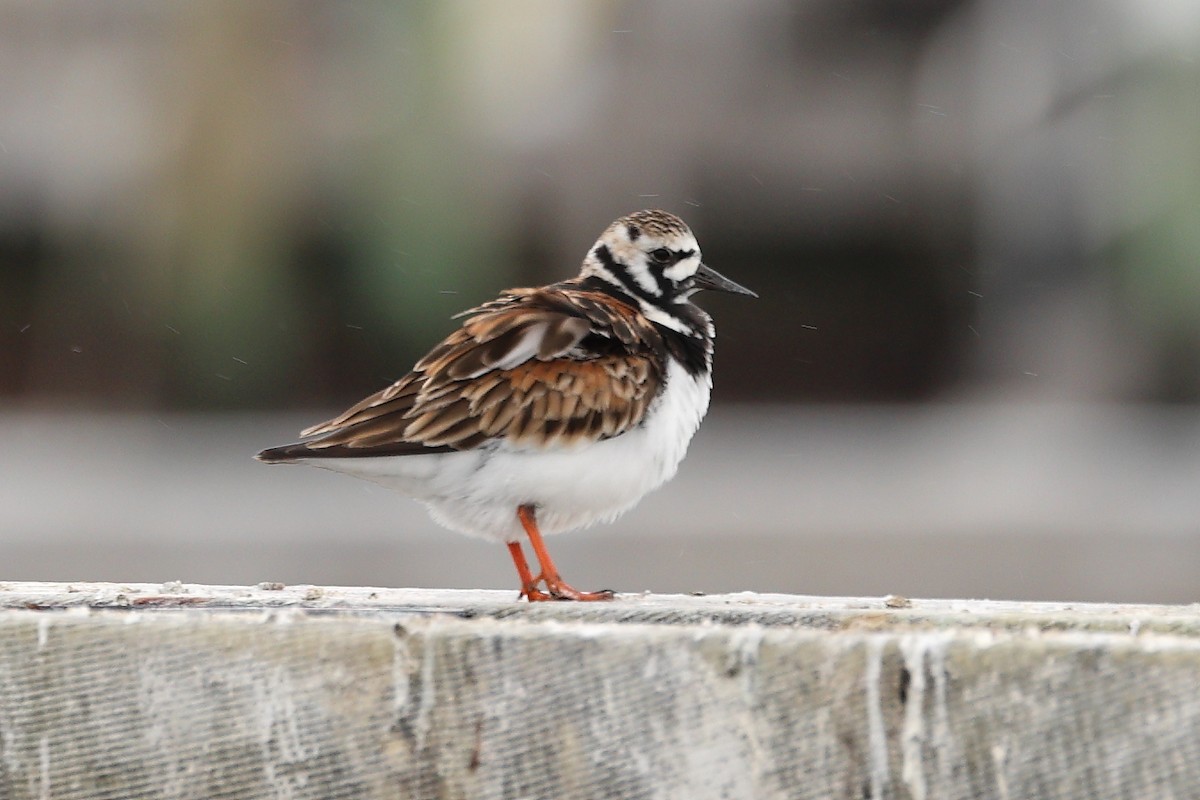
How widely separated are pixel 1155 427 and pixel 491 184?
13.7 feet

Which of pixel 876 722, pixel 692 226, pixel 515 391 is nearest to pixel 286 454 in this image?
pixel 515 391

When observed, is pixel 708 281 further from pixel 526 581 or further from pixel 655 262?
pixel 526 581

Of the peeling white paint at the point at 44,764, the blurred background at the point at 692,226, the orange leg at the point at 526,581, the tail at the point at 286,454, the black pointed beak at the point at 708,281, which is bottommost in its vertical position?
the peeling white paint at the point at 44,764

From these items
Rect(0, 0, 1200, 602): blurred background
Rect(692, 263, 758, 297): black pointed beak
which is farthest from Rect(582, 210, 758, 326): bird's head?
Rect(0, 0, 1200, 602): blurred background

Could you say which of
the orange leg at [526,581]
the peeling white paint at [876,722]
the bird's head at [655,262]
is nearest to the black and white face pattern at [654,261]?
the bird's head at [655,262]

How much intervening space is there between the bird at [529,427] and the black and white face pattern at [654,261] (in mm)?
269

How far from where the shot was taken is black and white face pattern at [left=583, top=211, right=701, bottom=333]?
3.60 metres

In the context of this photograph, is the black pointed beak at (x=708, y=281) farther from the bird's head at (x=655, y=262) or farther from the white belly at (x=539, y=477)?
the white belly at (x=539, y=477)

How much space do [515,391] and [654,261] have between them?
2.10ft

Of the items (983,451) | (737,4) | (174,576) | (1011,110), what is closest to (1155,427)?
Answer: (983,451)

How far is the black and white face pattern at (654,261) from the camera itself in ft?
11.8

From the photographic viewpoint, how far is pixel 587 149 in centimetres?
1012

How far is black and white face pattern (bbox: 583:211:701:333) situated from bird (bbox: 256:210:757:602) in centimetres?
27

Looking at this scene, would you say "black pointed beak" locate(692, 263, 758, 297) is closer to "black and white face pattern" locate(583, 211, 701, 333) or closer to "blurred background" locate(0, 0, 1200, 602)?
"black and white face pattern" locate(583, 211, 701, 333)
